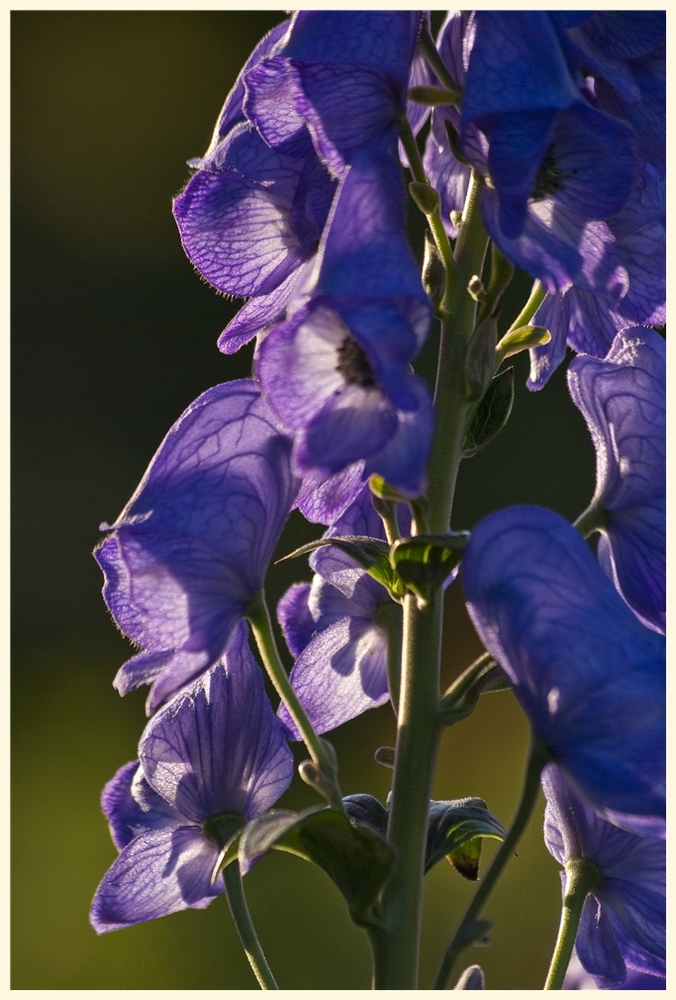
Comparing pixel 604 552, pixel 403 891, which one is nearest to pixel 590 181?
pixel 604 552

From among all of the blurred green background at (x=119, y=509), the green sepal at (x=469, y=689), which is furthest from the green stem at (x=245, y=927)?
the blurred green background at (x=119, y=509)

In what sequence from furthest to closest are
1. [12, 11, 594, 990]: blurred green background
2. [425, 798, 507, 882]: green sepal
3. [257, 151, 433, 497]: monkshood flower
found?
[12, 11, 594, 990]: blurred green background
[425, 798, 507, 882]: green sepal
[257, 151, 433, 497]: monkshood flower

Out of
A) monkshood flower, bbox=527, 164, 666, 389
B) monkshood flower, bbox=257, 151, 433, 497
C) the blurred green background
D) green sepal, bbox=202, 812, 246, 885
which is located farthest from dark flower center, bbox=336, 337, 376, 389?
the blurred green background

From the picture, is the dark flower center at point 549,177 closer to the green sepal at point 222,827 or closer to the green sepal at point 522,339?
the green sepal at point 522,339

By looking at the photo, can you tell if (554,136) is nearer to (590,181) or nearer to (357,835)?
(590,181)

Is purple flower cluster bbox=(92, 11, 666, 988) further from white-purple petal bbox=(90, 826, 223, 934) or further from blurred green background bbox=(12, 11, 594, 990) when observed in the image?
blurred green background bbox=(12, 11, 594, 990)

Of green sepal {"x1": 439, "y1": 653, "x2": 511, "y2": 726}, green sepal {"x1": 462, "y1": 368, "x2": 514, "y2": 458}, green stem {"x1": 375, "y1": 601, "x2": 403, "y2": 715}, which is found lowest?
green stem {"x1": 375, "y1": 601, "x2": 403, "y2": 715}

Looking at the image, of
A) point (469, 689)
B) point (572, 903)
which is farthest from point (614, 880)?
point (469, 689)

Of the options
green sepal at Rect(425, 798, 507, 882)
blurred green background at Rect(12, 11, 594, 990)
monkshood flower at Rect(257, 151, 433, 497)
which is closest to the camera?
monkshood flower at Rect(257, 151, 433, 497)
